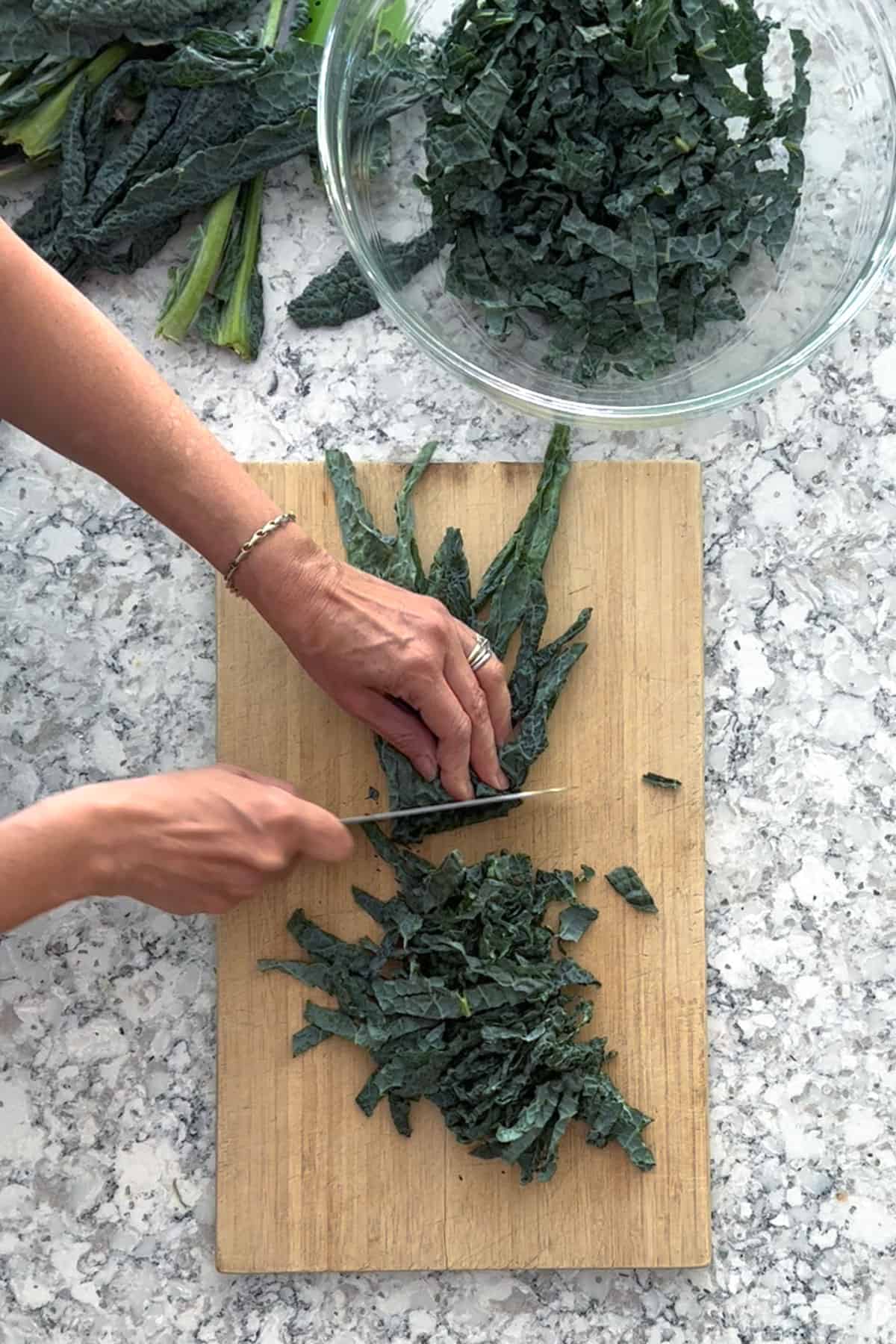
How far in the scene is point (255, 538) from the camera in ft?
4.80

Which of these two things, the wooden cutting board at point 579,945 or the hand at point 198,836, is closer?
the hand at point 198,836

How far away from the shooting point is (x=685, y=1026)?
159cm

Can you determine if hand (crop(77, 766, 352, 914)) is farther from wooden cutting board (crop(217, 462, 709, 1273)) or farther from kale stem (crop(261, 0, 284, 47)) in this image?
kale stem (crop(261, 0, 284, 47))

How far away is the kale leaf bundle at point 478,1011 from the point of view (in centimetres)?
152

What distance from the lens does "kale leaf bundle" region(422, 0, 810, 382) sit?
1448mm

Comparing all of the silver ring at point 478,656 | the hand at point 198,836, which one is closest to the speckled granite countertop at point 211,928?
the hand at point 198,836

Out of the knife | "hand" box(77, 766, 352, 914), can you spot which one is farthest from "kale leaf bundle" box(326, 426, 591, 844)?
"hand" box(77, 766, 352, 914)

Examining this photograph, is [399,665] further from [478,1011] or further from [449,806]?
[478,1011]

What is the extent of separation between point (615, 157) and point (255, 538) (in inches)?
23.1

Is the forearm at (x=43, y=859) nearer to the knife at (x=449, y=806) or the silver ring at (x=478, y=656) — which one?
the knife at (x=449, y=806)

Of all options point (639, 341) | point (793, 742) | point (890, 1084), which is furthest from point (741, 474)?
point (890, 1084)

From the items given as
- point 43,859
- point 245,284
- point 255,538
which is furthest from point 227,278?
point 43,859

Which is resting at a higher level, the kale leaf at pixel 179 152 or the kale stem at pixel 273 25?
the kale stem at pixel 273 25

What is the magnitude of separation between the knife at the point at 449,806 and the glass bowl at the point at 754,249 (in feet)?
1.46
